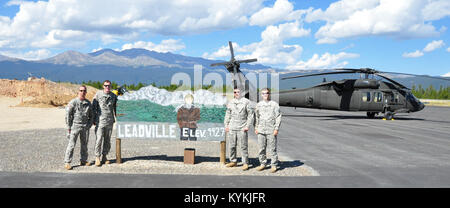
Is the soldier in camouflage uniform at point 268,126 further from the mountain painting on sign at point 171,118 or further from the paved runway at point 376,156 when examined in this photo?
the paved runway at point 376,156

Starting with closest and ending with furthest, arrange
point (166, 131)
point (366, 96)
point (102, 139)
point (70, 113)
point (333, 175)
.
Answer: point (333, 175) → point (70, 113) → point (102, 139) → point (166, 131) → point (366, 96)

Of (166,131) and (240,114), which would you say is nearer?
(240,114)

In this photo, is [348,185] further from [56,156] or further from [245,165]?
[56,156]

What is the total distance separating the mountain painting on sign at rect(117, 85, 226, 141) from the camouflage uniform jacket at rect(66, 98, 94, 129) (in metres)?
0.88

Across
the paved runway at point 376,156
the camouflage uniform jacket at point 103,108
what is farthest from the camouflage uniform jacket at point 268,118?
the camouflage uniform jacket at point 103,108

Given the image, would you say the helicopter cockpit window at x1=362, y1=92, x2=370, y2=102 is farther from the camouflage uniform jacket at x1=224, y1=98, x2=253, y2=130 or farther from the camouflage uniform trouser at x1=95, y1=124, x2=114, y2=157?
the camouflage uniform trouser at x1=95, y1=124, x2=114, y2=157

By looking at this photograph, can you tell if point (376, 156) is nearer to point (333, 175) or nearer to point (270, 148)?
point (333, 175)

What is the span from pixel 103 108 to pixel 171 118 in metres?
1.85

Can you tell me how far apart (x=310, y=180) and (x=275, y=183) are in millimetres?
900

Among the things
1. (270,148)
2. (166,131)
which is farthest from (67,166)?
(270,148)

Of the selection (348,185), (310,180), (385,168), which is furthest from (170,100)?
(385,168)

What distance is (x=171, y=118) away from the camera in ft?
30.2

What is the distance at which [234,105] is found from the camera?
8688 mm

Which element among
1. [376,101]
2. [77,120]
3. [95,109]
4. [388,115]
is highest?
[376,101]
